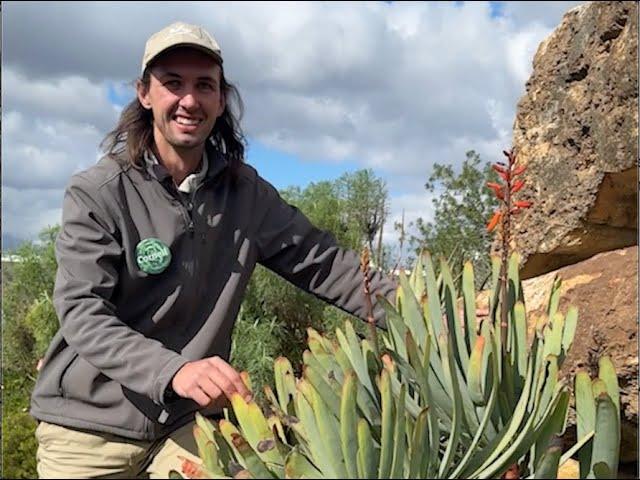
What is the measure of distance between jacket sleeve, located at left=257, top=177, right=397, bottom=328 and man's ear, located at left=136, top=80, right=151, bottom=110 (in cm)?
54

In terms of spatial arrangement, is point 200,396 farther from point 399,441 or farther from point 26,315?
point 26,315

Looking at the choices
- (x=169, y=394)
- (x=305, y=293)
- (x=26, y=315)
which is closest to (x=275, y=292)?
(x=305, y=293)

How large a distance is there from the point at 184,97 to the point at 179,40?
21cm

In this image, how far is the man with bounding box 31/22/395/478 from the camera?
331 centimetres

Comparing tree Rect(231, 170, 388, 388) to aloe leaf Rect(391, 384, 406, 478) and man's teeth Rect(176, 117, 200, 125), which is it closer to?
man's teeth Rect(176, 117, 200, 125)

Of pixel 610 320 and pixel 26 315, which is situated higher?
pixel 26 315

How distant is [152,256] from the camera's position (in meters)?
3.36

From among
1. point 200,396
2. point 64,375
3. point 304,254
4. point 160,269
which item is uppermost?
point 304,254

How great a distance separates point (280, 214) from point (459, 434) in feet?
5.74

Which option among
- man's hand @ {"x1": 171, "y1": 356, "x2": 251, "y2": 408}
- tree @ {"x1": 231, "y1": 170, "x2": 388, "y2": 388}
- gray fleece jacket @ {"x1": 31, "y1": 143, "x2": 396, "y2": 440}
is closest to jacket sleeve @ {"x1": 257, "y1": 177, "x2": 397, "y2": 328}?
gray fleece jacket @ {"x1": 31, "y1": 143, "x2": 396, "y2": 440}

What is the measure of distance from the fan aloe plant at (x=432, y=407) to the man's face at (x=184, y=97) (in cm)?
124

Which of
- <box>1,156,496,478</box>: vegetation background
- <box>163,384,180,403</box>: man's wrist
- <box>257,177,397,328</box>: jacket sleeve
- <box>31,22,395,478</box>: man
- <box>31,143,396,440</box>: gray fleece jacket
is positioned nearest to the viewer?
<box>163,384,180,403</box>: man's wrist

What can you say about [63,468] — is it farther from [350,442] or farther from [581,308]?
[581,308]

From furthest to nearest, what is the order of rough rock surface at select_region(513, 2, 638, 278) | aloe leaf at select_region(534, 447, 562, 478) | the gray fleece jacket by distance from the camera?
rough rock surface at select_region(513, 2, 638, 278)
the gray fleece jacket
aloe leaf at select_region(534, 447, 562, 478)
